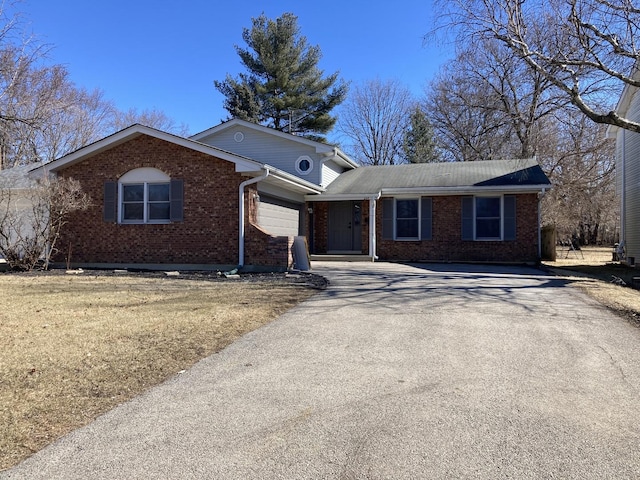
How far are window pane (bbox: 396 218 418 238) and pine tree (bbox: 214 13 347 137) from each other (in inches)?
655

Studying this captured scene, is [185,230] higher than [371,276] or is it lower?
higher

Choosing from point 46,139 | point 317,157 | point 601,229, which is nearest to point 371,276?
point 317,157

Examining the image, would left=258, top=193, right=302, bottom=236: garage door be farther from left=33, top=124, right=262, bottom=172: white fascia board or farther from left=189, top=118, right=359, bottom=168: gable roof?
left=189, top=118, right=359, bottom=168: gable roof

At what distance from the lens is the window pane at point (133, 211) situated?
1339 cm

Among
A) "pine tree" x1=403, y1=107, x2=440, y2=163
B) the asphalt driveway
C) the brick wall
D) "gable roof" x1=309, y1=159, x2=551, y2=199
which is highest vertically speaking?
"pine tree" x1=403, y1=107, x2=440, y2=163

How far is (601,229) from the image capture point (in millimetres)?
44656

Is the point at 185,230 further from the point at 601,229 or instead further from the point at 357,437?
the point at 601,229

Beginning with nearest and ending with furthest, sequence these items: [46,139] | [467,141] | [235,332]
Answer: [235,332] → [46,139] → [467,141]

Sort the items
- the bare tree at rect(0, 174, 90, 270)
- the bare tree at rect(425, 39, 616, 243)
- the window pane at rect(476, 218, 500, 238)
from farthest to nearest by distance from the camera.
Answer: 1. the bare tree at rect(425, 39, 616, 243)
2. the window pane at rect(476, 218, 500, 238)
3. the bare tree at rect(0, 174, 90, 270)

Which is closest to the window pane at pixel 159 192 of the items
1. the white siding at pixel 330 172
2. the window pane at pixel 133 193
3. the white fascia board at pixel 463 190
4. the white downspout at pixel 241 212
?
the window pane at pixel 133 193

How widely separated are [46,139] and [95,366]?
29153 mm

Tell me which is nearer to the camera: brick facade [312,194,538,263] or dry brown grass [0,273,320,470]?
dry brown grass [0,273,320,470]

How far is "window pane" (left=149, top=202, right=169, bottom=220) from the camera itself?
13.2 meters

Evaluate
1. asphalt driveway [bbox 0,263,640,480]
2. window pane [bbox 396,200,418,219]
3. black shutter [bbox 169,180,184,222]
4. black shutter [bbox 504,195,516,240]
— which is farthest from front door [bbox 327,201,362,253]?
asphalt driveway [bbox 0,263,640,480]
